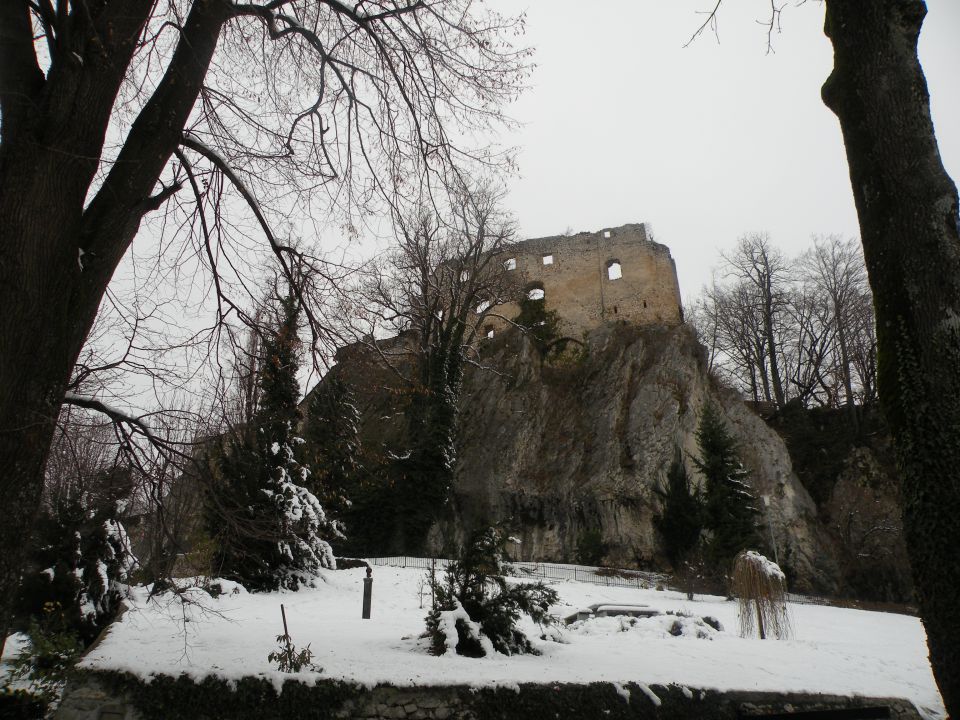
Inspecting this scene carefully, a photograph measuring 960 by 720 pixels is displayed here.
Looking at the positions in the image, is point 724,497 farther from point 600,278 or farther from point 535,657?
point 535,657

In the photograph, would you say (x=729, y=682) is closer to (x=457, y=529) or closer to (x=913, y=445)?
(x=913, y=445)

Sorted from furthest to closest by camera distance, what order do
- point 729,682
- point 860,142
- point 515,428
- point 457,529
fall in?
point 515,428, point 457,529, point 729,682, point 860,142

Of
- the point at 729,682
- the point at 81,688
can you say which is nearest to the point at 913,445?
the point at 729,682

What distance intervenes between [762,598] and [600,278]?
2454cm

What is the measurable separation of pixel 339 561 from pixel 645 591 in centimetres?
763

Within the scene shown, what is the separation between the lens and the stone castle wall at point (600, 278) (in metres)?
32.4

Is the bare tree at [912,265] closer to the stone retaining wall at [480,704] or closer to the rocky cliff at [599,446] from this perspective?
the stone retaining wall at [480,704]

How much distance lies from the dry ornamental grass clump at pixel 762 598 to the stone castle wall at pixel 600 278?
72.3 feet

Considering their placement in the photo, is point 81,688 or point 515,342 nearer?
point 81,688

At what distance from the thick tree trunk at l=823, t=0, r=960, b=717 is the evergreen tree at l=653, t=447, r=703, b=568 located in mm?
20135

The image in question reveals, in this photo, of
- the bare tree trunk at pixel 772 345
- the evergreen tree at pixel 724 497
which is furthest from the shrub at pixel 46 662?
the bare tree trunk at pixel 772 345

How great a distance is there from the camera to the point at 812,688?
6.90 meters

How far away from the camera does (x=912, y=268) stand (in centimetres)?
397

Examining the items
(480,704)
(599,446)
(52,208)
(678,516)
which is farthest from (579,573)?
(52,208)
